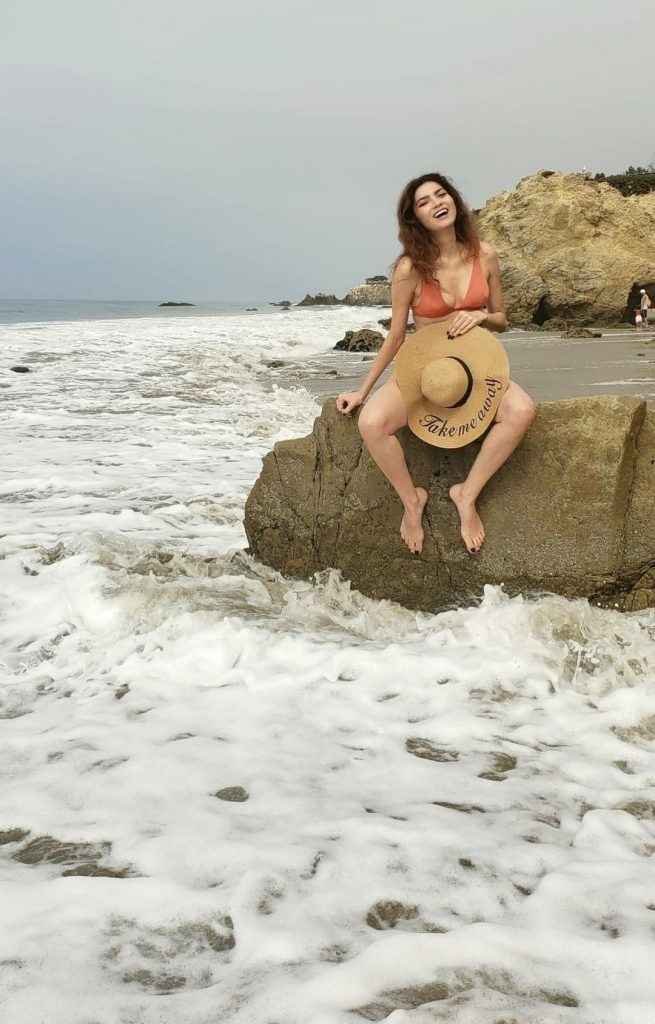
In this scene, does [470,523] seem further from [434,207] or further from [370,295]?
[370,295]

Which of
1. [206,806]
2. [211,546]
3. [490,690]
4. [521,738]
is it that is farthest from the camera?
[211,546]

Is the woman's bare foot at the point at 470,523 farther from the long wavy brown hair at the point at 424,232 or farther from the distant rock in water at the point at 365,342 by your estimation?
the distant rock in water at the point at 365,342

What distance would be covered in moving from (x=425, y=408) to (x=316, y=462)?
31.1 inches

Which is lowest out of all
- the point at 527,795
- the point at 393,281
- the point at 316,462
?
the point at 527,795

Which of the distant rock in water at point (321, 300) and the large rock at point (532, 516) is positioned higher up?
the distant rock in water at point (321, 300)

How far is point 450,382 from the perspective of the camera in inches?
135

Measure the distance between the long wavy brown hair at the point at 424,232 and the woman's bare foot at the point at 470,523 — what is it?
3.56 feet

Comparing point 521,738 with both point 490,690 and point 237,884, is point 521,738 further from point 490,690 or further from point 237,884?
point 237,884

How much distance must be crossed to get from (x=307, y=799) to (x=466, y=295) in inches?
97.0

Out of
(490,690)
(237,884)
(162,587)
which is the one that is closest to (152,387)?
(162,587)

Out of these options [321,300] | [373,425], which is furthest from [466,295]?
[321,300]

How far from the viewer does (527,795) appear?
220cm

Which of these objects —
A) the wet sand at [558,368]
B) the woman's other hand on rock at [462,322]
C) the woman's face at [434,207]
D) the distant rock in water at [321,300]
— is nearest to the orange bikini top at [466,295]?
the woman's other hand on rock at [462,322]

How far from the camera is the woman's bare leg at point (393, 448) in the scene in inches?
140
